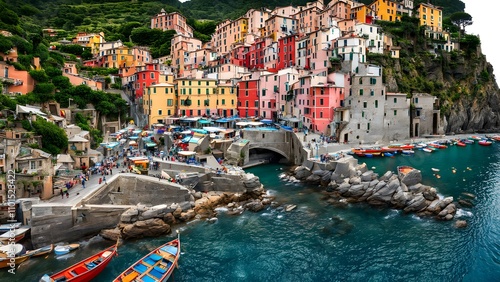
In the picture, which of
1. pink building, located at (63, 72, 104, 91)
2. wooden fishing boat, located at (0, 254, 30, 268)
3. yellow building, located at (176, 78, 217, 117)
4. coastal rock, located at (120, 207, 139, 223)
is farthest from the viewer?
yellow building, located at (176, 78, 217, 117)

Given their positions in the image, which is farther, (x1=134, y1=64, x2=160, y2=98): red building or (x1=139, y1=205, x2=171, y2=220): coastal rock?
(x1=134, y1=64, x2=160, y2=98): red building

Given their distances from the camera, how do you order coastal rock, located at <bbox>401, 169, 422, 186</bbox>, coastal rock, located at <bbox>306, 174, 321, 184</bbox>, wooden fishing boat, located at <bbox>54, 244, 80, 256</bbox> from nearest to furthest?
1. wooden fishing boat, located at <bbox>54, 244, 80, 256</bbox>
2. coastal rock, located at <bbox>401, 169, 422, 186</bbox>
3. coastal rock, located at <bbox>306, 174, 321, 184</bbox>

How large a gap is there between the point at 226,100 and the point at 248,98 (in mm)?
4105

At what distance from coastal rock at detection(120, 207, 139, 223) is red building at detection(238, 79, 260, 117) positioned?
122 ft

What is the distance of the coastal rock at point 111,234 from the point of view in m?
26.0

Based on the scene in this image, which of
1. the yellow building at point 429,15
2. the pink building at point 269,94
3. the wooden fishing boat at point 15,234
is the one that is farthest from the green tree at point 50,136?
the yellow building at point 429,15

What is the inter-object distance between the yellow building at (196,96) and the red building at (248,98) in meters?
5.15

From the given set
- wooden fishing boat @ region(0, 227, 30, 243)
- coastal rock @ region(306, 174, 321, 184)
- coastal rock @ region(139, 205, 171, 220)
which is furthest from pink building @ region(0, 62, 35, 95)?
coastal rock @ region(306, 174, 321, 184)

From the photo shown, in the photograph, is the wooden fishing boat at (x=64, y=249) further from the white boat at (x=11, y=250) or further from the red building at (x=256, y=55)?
the red building at (x=256, y=55)

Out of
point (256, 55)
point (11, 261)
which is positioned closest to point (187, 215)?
point (11, 261)

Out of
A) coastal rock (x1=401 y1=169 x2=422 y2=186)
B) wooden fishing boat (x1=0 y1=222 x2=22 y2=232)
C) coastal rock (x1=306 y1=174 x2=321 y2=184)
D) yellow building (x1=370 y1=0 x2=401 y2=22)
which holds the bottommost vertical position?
wooden fishing boat (x1=0 y1=222 x2=22 y2=232)

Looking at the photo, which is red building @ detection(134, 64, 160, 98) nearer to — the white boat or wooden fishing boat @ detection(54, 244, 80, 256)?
wooden fishing boat @ detection(54, 244, 80, 256)

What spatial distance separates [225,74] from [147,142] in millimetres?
26135

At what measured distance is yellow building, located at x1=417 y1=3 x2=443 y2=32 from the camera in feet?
283
